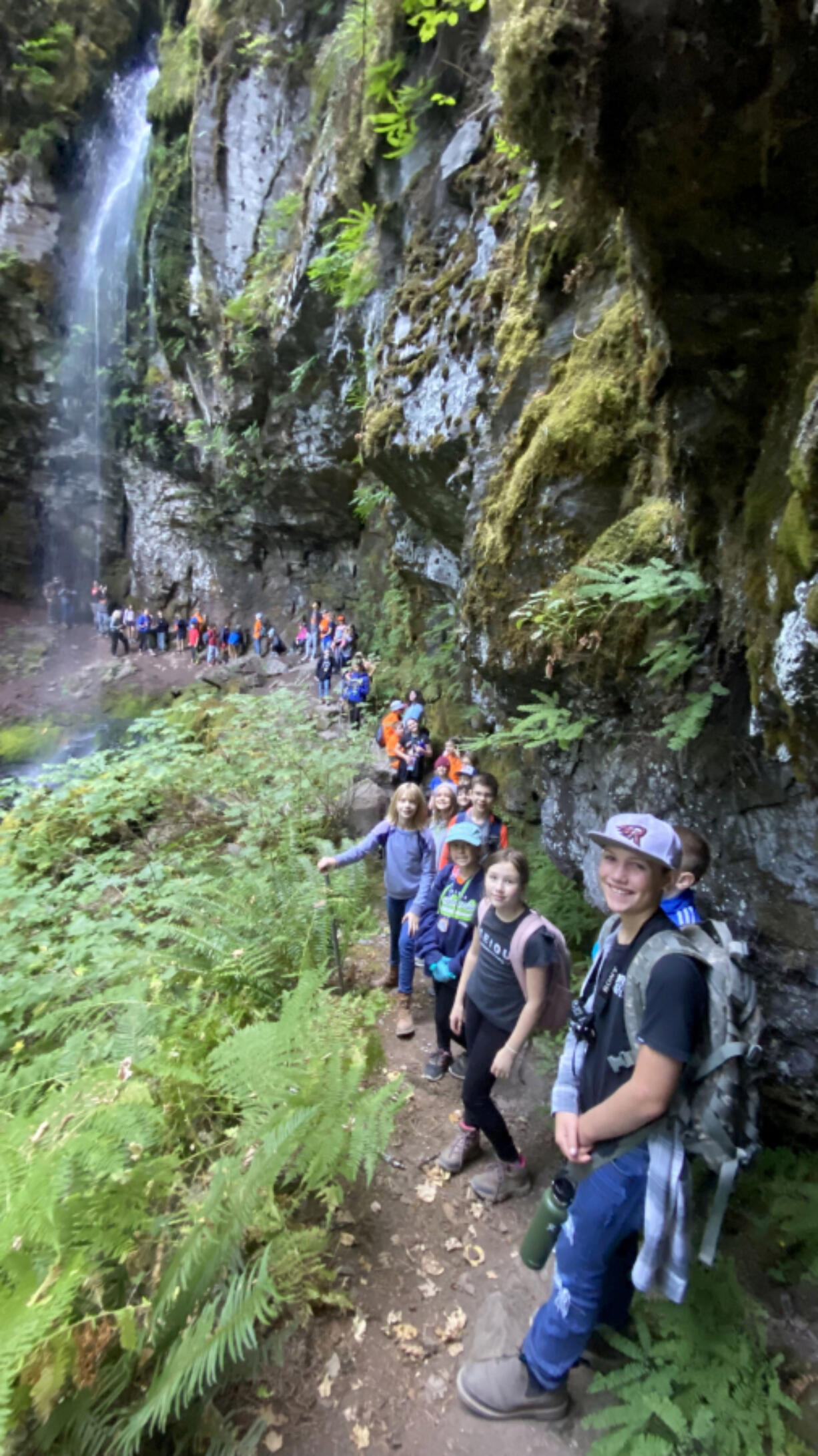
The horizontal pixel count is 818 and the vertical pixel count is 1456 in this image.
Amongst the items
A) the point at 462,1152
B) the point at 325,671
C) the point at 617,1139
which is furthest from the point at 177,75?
the point at 617,1139

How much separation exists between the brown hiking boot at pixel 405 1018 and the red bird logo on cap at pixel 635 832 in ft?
10.6

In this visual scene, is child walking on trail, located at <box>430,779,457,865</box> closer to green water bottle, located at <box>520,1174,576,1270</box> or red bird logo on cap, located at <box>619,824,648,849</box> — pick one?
green water bottle, located at <box>520,1174,576,1270</box>

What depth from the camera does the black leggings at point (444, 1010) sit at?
3.91 metres

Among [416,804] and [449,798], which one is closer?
[416,804]

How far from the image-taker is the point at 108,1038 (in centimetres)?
350

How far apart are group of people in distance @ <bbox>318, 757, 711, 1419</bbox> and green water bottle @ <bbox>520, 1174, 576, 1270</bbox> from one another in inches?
3.4

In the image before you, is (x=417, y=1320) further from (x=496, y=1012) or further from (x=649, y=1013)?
(x=649, y=1013)

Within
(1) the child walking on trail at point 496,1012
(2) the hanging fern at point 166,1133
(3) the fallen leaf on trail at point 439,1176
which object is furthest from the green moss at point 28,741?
(1) the child walking on trail at point 496,1012

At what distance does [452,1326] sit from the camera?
2715 millimetres

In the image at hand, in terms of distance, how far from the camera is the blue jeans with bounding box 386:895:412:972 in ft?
16.0

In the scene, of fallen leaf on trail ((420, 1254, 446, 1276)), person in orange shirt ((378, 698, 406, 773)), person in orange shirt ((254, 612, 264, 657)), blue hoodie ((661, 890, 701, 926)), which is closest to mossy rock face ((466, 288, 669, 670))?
Answer: blue hoodie ((661, 890, 701, 926))

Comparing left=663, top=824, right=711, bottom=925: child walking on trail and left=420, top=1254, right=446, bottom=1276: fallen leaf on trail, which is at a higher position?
left=663, top=824, right=711, bottom=925: child walking on trail

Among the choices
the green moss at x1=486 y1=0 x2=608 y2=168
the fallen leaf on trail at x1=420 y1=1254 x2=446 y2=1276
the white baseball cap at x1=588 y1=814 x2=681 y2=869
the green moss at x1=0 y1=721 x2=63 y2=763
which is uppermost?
the green moss at x1=486 y1=0 x2=608 y2=168

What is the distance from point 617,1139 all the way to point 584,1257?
44 centimetres
